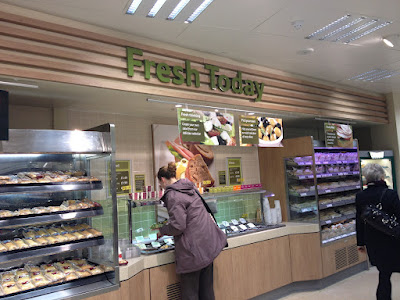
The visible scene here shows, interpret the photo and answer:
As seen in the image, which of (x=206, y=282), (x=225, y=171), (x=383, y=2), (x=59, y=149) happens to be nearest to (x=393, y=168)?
(x=225, y=171)

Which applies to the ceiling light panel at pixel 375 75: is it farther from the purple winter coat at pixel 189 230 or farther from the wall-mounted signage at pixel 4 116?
the wall-mounted signage at pixel 4 116

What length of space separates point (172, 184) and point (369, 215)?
2110 mm

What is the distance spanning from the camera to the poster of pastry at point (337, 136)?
19.1 ft

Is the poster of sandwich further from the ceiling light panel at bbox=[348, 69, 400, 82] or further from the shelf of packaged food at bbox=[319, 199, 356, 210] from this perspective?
the ceiling light panel at bbox=[348, 69, 400, 82]

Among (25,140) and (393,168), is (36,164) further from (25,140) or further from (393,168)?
(393,168)

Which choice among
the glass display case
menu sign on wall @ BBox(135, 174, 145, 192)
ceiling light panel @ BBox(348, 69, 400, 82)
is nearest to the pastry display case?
menu sign on wall @ BBox(135, 174, 145, 192)

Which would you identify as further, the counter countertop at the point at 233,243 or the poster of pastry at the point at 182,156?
the poster of pastry at the point at 182,156

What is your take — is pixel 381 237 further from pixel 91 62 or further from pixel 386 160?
pixel 386 160

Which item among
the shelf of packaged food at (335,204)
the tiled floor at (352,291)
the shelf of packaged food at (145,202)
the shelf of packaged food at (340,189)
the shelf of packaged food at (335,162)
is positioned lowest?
the tiled floor at (352,291)

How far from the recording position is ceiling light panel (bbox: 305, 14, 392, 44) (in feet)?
12.0

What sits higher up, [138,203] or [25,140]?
[25,140]

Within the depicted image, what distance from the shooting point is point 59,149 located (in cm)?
280

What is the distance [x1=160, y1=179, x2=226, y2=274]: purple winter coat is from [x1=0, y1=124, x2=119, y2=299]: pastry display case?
602mm

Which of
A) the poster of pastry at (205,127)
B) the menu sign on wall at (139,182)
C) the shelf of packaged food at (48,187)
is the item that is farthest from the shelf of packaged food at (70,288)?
the poster of pastry at (205,127)
